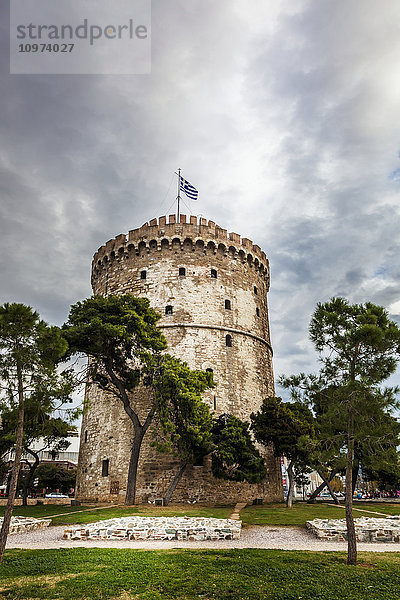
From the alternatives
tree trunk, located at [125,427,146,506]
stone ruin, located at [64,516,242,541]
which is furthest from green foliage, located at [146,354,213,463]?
stone ruin, located at [64,516,242,541]

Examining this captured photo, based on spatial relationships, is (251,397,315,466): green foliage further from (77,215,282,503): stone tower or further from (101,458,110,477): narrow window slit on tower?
(101,458,110,477): narrow window slit on tower

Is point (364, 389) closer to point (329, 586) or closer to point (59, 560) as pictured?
point (329, 586)

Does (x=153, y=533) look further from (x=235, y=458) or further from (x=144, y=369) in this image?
(x=144, y=369)

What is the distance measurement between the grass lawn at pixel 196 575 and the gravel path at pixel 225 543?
103cm

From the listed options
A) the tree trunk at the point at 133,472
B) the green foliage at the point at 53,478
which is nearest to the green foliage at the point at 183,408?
the tree trunk at the point at 133,472

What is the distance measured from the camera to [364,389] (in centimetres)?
884

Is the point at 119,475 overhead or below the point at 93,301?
below

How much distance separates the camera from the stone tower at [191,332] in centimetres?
2297

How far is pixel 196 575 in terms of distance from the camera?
22.9ft

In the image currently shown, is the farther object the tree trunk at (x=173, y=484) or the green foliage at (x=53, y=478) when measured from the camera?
the green foliage at (x=53, y=478)

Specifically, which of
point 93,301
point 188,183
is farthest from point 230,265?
point 93,301

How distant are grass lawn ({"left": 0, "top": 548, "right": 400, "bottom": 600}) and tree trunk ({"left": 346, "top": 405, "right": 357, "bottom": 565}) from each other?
207 millimetres

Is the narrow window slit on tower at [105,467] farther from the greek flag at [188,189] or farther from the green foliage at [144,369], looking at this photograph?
the greek flag at [188,189]

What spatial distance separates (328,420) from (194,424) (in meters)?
11.7
